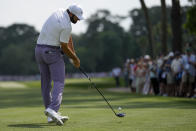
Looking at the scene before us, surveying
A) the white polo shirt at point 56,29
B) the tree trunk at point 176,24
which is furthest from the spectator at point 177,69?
the white polo shirt at point 56,29

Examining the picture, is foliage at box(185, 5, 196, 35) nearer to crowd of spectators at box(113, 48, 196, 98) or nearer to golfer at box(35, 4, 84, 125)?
crowd of spectators at box(113, 48, 196, 98)

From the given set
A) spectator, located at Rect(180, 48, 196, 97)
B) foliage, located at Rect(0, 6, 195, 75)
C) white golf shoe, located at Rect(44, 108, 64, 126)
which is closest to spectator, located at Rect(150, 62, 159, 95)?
spectator, located at Rect(180, 48, 196, 97)

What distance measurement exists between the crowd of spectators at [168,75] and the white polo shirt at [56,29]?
42.1 feet

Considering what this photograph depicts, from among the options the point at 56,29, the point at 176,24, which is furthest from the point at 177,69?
the point at 56,29

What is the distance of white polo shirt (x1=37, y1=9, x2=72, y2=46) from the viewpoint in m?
11.0

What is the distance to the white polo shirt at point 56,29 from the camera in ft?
36.2

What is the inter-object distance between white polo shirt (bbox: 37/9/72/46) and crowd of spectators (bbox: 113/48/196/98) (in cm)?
1282

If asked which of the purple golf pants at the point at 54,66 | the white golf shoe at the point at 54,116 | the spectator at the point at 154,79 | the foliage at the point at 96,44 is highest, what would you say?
the purple golf pants at the point at 54,66

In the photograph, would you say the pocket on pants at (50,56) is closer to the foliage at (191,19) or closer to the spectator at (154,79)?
the spectator at (154,79)

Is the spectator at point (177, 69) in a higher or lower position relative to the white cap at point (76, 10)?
lower

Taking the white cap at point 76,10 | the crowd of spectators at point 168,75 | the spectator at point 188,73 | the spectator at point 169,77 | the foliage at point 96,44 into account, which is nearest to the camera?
the white cap at point 76,10

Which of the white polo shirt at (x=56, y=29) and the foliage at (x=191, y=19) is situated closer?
A: the white polo shirt at (x=56, y=29)

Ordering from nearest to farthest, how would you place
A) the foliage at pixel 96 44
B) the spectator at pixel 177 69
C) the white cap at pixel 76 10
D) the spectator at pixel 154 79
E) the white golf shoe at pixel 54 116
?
the white golf shoe at pixel 54 116 → the white cap at pixel 76 10 → the spectator at pixel 177 69 → the spectator at pixel 154 79 → the foliage at pixel 96 44

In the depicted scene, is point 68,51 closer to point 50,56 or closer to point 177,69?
point 50,56
